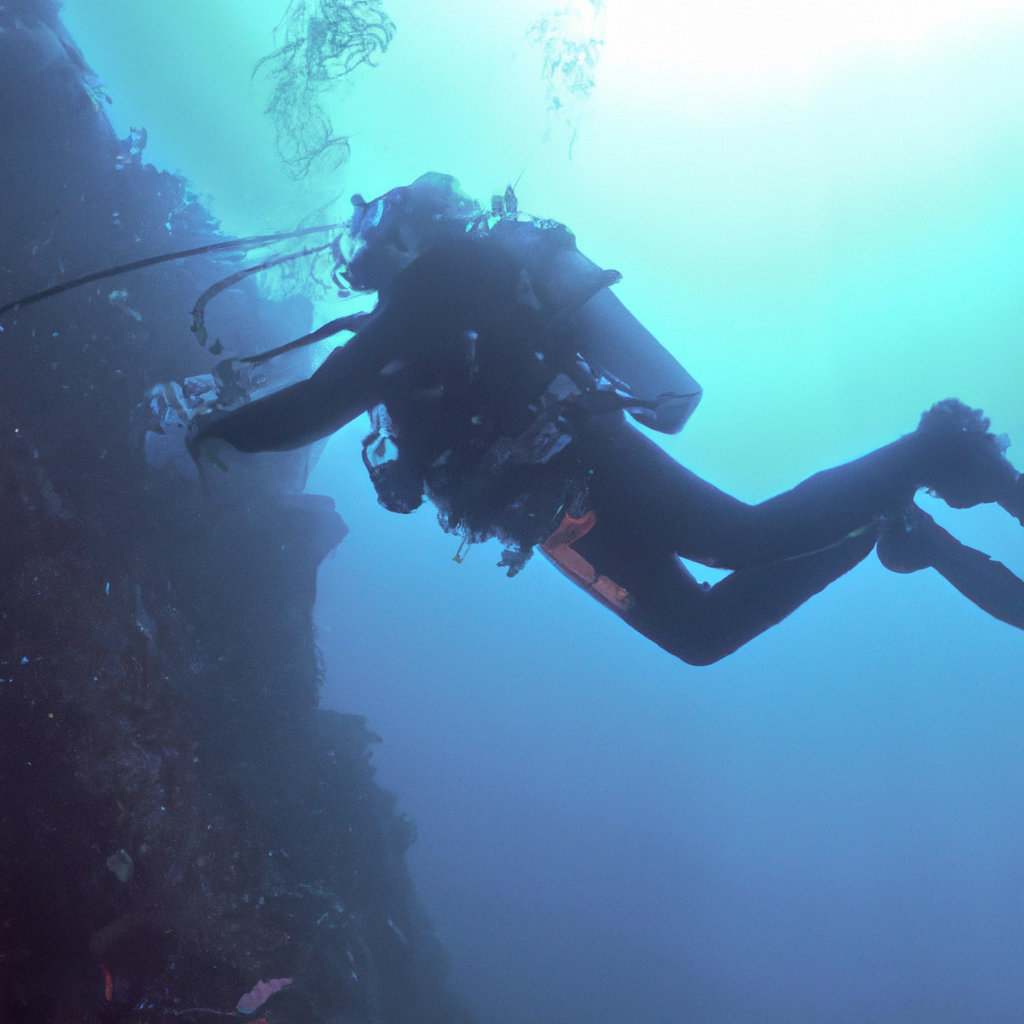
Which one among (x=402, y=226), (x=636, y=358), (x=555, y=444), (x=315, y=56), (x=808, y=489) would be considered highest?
(x=315, y=56)

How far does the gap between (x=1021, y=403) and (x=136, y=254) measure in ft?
100

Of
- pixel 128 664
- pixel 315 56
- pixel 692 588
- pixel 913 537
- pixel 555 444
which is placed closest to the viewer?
pixel 555 444

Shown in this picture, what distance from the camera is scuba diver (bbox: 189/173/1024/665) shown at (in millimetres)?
1589

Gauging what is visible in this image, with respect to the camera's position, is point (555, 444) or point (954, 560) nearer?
point (555, 444)

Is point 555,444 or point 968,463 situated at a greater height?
point 555,444

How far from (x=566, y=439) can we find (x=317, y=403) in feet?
2.72

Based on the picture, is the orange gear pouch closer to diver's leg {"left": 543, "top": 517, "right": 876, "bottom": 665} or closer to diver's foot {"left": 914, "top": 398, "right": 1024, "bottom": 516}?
diver's leg {"left": 543, "top": 517, "right": 876, "bottom": 665}

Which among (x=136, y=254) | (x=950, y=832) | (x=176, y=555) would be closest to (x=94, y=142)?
(x=136, y=254)

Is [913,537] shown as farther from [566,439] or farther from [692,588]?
[566,439]

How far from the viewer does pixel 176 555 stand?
3740 millimetres

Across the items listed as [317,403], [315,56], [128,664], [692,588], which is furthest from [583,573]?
[315,56]

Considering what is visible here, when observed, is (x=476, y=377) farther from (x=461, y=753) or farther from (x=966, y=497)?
(x=461, y=753)

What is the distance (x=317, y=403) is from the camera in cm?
155

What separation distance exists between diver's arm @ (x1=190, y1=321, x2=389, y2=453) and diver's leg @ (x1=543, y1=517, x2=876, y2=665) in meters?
0.94
